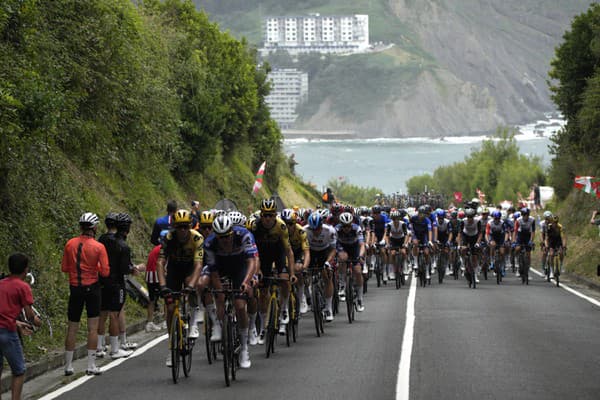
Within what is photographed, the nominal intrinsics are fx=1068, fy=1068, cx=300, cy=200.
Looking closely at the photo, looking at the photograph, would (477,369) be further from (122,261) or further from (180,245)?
(122,261)

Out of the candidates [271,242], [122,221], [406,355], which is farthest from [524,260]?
[122,221]

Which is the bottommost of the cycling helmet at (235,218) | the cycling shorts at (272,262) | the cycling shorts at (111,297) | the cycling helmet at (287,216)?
the cycling shorts at (111,297)

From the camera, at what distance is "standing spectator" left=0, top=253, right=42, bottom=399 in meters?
9.51

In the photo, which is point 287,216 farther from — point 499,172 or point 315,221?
point 499,172

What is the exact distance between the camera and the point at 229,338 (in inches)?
450

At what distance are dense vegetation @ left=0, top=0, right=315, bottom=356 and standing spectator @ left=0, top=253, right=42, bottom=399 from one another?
4740 mm

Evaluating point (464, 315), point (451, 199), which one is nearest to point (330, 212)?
point (464, 315)

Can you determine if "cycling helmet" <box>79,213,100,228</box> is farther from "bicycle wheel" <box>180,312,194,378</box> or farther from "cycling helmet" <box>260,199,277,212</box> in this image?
"cycling helmet" <box>260,199,277,212</box>

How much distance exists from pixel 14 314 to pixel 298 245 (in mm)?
6659

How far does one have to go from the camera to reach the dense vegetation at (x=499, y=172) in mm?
136250

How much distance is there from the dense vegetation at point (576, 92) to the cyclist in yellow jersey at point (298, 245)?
114ft

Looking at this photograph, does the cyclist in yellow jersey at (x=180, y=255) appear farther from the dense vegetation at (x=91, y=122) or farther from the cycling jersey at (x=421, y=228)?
the cycling jersey at (x=421, y=228)

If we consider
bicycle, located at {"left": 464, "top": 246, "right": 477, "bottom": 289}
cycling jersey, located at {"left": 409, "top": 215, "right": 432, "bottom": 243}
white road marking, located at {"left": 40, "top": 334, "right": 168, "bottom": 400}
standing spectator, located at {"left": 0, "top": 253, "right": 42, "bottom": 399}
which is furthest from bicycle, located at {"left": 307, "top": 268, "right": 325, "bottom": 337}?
bicycle, located at {"left": 464, "top": 246, "right": 477, "bottom": 289}

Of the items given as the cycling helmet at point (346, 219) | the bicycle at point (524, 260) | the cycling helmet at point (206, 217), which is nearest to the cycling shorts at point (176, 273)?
the cycling helmet at point (206, 217)
